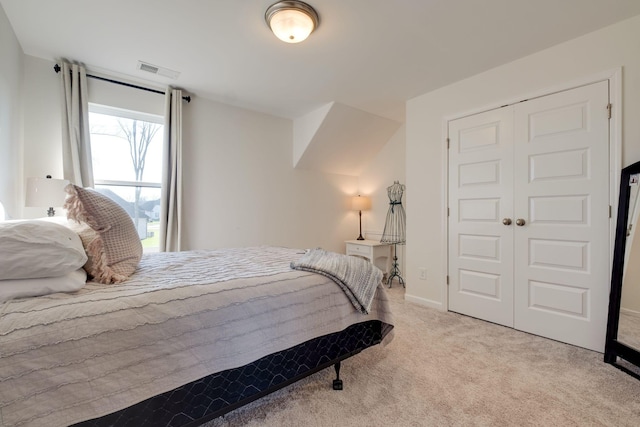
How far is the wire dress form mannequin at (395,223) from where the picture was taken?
4230mm

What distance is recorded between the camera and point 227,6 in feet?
6.19

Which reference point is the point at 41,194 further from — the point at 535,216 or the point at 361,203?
the point at 535,216

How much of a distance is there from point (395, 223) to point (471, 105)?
2.01 m

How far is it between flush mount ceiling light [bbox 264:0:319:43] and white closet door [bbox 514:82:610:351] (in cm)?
199

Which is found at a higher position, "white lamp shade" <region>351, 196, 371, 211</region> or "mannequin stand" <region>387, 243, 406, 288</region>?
"white lamp shade" <region>351, 196, 371, 211</region>

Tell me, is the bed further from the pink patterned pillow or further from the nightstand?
the nightstand

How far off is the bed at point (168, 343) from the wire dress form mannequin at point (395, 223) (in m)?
2.77

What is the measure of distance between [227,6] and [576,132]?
9.14 ft

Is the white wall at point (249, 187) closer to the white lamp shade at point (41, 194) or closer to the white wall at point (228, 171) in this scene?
the white wall at point (228, 171)

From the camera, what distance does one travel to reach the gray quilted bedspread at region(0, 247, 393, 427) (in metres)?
0.80

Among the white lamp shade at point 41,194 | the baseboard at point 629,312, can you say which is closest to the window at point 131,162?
the white lamp shade at point 41,194

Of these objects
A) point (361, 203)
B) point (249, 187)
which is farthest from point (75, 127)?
point (361, 203)

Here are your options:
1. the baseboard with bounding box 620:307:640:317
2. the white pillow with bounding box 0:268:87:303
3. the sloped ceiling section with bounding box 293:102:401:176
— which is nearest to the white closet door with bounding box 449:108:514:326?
the baseboard with bounding box 620:307:640:317

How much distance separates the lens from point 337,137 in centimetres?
398
